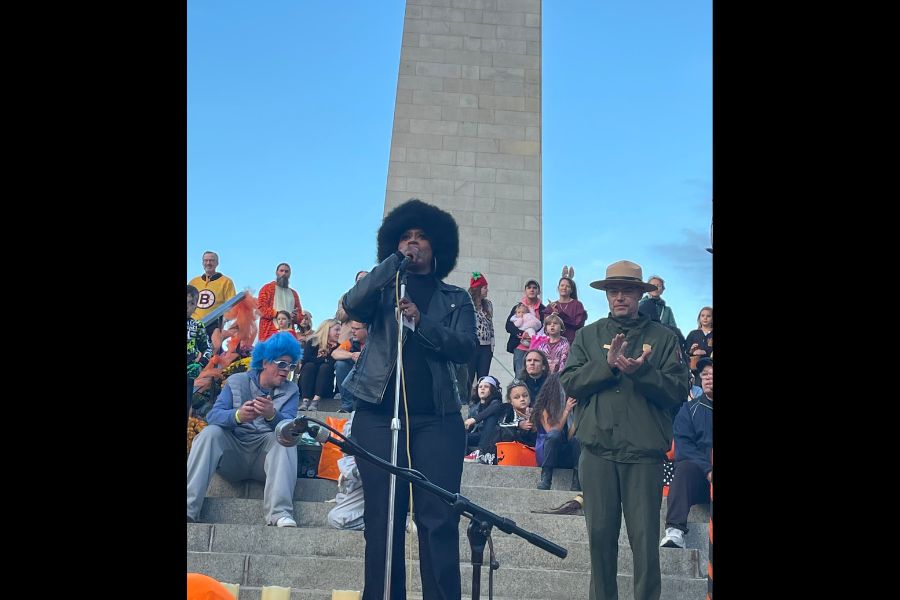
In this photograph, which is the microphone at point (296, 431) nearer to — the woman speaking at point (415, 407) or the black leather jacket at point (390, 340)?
the woman speaking at point (415, 407)

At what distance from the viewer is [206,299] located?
8414 millimetres

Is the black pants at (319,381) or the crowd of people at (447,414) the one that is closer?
the crowd of people at (447,414)

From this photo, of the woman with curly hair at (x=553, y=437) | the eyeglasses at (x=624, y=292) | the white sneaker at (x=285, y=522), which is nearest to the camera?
the eyeglasses at (x=624, y=292)

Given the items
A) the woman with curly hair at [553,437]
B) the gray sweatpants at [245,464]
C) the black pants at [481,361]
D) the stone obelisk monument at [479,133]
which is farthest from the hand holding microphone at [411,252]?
the stone obelisk monument at [479,133]

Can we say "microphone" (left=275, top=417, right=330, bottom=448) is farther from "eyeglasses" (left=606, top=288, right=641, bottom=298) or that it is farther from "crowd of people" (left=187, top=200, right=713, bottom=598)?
"eyeglasses" (left=606, top=288, right=641, bottom=298)

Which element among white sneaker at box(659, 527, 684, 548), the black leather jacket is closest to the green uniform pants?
white sneaker at box(659, 527, 684, 548)

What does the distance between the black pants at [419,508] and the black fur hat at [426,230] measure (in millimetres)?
857

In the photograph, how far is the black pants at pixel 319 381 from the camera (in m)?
8.14

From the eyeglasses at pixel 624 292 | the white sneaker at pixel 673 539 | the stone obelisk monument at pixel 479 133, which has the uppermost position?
the stone obelisk monument at pixel 479 133

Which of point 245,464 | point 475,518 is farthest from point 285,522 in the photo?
point 475,518

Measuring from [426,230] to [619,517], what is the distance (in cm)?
158

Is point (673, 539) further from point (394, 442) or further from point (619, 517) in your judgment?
point (394, 442)
